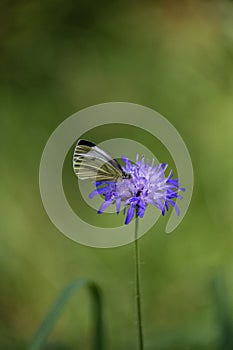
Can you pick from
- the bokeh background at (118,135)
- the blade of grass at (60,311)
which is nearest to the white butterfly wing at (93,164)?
the blade of grass at (60,311)

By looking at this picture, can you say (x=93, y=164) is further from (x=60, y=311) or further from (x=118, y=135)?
(x=118, y=135)

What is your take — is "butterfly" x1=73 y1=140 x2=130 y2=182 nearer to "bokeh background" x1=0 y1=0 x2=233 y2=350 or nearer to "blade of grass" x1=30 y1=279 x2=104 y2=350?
"blade of grass" x1=30 y1=279 x2=104 y2=350

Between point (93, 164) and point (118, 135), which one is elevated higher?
point (118, 135)

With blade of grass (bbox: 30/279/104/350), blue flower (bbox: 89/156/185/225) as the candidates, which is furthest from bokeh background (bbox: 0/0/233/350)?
blue flower (bbox: 89/156/185/225)

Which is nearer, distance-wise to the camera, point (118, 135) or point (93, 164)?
point (93, 164)

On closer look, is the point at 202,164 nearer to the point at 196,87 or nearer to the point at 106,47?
the point at 196,87

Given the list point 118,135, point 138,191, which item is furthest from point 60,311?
point 118,135
